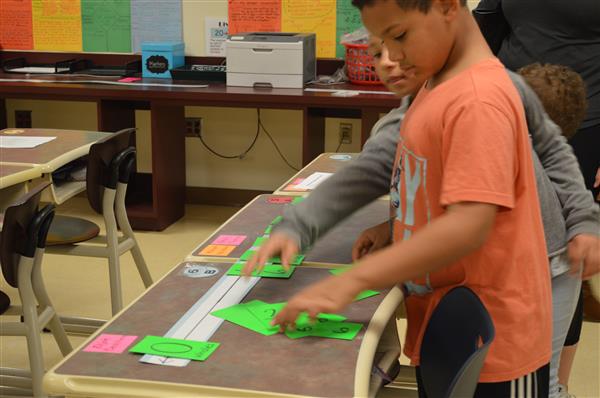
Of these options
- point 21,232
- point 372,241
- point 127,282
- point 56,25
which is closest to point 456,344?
point 372,241

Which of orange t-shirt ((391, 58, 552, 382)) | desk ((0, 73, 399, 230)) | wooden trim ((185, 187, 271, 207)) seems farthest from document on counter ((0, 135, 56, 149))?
orange t-shirt ((391, 58, 552, 382))

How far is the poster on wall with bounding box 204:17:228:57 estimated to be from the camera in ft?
15.3

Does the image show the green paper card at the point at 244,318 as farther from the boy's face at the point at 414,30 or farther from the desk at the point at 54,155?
the desk at the point at 54,155

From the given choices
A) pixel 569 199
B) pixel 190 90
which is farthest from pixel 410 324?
pixel 190 90

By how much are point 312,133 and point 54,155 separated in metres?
1.65

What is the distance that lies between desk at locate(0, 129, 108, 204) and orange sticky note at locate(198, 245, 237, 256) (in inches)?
41.3

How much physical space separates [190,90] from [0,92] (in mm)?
991

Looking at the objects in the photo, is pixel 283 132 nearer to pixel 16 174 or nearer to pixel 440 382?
pixel 16 174

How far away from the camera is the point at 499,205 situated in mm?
1104

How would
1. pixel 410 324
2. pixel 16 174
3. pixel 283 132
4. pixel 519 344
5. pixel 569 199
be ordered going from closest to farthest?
pixel 519 344 < pixel 410 324 < pixel 569 199 < pixel 16 174 < pixel 283 132

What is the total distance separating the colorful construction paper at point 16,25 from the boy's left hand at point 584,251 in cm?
406

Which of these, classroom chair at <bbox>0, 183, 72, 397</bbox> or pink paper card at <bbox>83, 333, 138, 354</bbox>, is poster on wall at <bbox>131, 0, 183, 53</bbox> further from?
pink paper card at <bbox>83, 333, 138, 354</bbox>

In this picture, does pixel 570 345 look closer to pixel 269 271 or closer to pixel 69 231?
pixel 269 271

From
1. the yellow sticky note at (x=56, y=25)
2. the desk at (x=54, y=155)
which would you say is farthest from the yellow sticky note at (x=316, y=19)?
the desk at (x=54, y=155)
